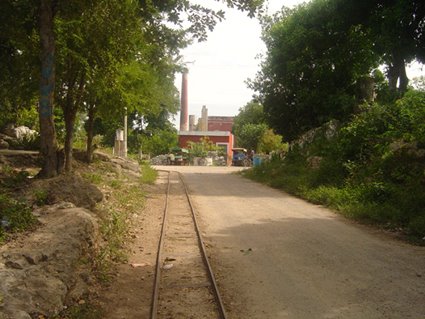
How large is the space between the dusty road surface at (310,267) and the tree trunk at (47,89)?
4146 millimetres

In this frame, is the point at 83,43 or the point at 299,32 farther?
the point at 299,32

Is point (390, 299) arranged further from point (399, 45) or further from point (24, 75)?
point (399, 45)

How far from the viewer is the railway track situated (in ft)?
20.5

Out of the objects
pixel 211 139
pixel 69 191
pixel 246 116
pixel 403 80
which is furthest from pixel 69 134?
pixel 246 116

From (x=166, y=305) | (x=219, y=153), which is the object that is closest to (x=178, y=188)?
(x=166, y=305)

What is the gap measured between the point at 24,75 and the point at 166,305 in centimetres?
1131

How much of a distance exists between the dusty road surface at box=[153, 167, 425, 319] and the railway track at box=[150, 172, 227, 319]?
0.21m

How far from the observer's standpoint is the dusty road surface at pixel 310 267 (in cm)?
622

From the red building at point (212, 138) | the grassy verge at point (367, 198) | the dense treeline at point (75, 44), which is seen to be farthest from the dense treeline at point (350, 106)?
the red building at point (212, 138)

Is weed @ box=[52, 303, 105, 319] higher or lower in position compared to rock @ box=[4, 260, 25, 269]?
lower

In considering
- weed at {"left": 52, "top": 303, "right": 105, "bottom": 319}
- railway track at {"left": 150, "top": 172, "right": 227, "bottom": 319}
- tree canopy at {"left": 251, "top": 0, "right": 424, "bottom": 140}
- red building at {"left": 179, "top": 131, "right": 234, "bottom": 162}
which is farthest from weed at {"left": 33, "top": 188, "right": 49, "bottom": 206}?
red building at {"left": 179, "top": 131, "right": 234, "bottom": 162}

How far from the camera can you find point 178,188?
21594 millimetres

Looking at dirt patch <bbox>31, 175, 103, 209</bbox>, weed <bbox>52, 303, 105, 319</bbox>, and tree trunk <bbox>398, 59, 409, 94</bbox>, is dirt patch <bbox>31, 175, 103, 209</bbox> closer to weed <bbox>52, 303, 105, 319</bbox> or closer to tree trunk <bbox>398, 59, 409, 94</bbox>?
weed <bbox>52, 303, 105, 319</bbox>

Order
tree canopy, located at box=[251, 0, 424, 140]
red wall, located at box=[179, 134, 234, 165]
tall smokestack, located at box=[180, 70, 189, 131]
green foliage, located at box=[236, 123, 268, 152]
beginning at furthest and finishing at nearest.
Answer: tall smokestack, located at box=[180, 70, 189, 131] → red wall, located at box=[179, 134, 234, 165] → green foliage, located at box=[236, 123, 268, 152] → tree canopy, located at box=[251, 0, 424, 140]
